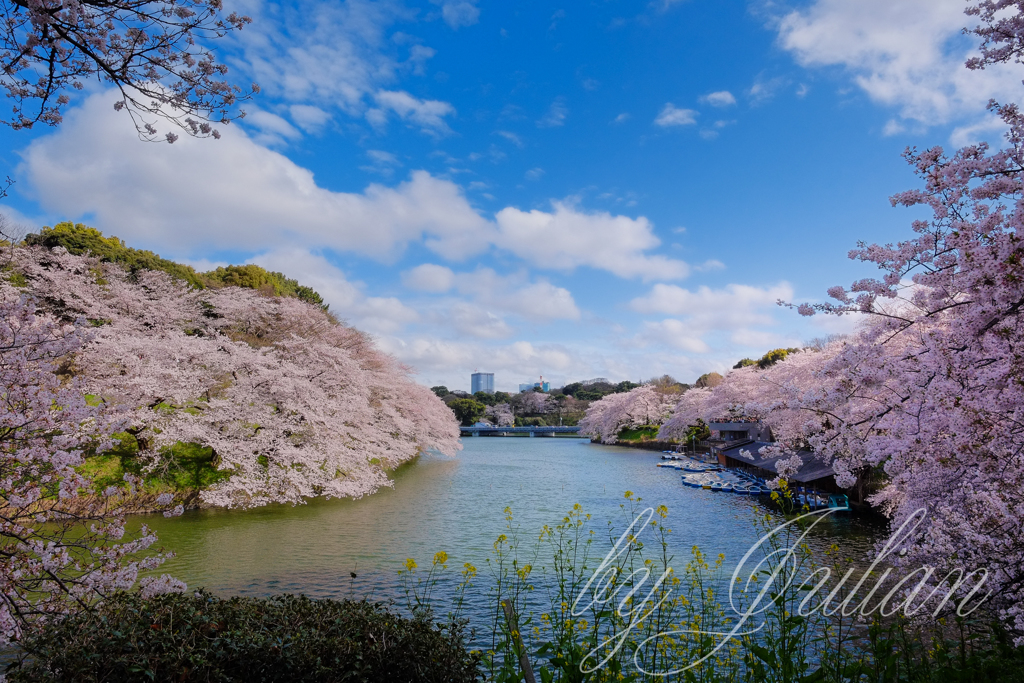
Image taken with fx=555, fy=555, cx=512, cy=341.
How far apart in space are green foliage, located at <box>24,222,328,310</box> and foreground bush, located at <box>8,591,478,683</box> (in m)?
28.0

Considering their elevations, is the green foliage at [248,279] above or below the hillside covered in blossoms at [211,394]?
above

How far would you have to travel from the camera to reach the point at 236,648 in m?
3.88

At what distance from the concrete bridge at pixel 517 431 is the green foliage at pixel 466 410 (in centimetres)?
392

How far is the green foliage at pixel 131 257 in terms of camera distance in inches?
1037

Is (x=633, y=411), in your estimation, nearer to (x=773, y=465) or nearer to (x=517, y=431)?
(x=517, y=431)

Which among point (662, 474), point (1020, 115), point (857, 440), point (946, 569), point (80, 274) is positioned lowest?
point (662, 474)

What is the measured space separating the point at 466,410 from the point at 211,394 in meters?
69.2

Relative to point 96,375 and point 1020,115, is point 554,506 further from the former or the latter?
point 1020,115

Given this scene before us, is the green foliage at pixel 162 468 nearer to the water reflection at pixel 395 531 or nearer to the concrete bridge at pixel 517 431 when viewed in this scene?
the water reflection at pixel 395 531

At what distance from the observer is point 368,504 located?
1931 cm

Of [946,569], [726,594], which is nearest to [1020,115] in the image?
[946,569]

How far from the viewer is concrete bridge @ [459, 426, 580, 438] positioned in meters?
80.5

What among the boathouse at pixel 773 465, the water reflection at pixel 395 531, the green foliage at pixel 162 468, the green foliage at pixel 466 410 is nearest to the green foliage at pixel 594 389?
the green foliage at pixel 466 410

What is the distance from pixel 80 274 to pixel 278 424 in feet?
48.1
